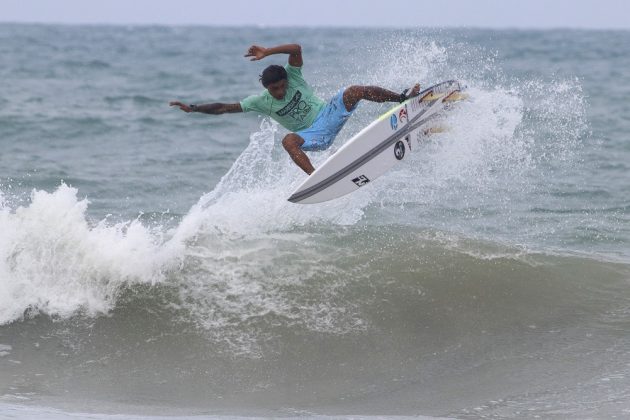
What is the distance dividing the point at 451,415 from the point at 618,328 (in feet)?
7.81

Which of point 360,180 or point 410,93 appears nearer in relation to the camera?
point 360,180

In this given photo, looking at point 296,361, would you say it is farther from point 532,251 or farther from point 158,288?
point 532,251

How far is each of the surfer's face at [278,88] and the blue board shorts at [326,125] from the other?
40 centimetres

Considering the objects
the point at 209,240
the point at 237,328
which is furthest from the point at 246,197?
the point at 237,328

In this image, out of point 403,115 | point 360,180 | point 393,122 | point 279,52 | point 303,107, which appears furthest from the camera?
point 403,115

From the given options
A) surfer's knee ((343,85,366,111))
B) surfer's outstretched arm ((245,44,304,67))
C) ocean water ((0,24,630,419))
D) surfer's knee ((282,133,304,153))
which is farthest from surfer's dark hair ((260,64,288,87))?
ocean water ((0,24,630,419))

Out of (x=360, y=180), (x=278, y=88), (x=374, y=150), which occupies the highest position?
(x=278, y=88)

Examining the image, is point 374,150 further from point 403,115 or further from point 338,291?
point 338,291

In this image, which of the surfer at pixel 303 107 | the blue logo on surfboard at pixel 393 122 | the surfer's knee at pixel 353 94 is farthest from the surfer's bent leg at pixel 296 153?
the blue logo on surfboard at pixel 393 122

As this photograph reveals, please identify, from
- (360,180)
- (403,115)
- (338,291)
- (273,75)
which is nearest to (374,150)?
(360,180)

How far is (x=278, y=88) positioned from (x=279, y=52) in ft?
1.40

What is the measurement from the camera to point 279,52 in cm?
811

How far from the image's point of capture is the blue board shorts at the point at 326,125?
8.66 metres

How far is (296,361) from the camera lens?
24.6 feet
